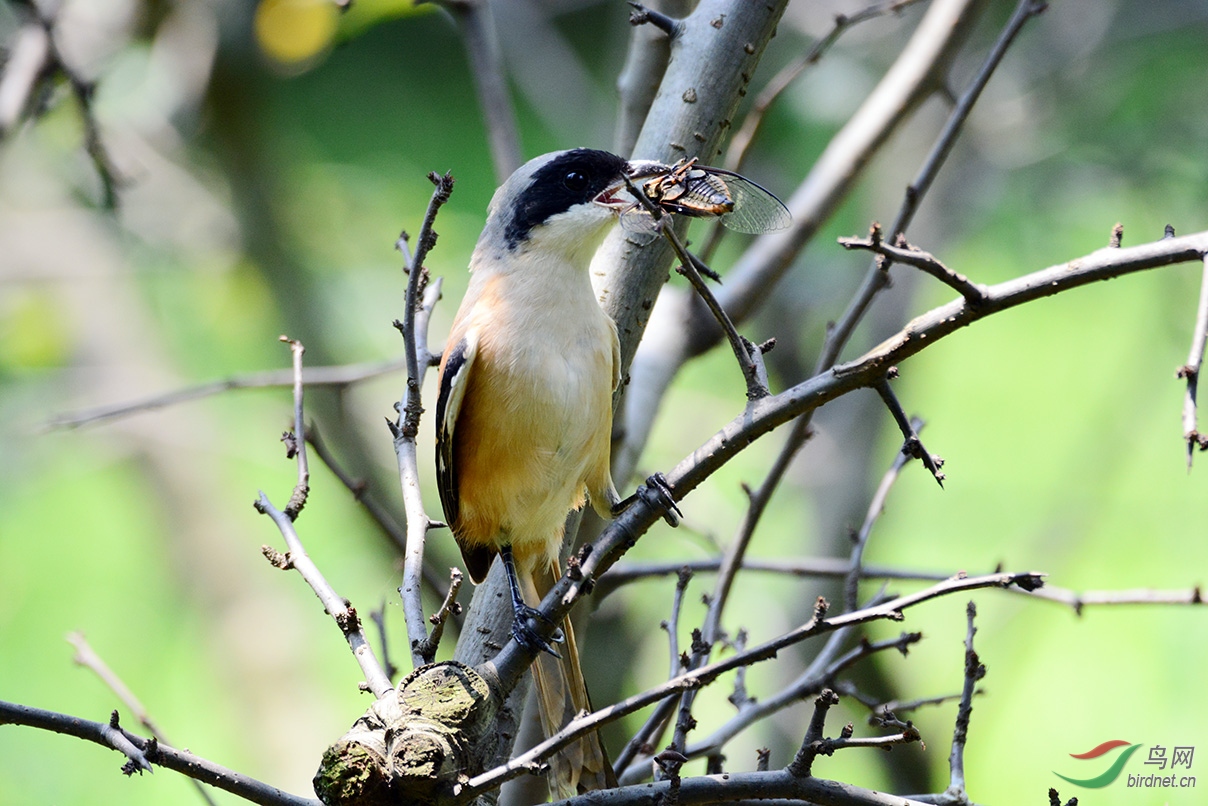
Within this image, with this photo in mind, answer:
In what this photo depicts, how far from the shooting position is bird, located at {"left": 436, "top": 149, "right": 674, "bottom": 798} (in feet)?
9.18

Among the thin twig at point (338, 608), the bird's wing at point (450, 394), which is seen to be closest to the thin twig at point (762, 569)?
the bird's wing at point (450, 394)

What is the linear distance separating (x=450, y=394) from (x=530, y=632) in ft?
2.91

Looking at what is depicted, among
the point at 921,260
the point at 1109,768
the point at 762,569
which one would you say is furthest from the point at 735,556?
the point at 1109,768

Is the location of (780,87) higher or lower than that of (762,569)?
higher

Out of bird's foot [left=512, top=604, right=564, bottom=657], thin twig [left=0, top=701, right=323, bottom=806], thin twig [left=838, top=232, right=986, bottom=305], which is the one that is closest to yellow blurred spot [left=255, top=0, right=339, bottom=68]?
bird's foot [left=512, top=604, right=564, bottom=657]

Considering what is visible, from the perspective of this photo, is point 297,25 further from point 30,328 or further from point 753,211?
point 30,328

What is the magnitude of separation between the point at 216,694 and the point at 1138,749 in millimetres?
5385

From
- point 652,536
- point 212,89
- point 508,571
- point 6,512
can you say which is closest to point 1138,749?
point 508,571

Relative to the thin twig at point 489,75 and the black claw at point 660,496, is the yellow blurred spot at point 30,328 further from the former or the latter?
the black claw at point 660,496

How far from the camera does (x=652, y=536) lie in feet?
20.3

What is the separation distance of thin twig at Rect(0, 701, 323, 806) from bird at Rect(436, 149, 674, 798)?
44.1 inches

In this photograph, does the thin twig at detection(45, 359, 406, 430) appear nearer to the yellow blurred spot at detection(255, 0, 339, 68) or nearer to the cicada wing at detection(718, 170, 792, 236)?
the cicada wing at detection(718, 170, 792, 236)

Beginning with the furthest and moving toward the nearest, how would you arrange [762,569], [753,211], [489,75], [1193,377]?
[489,75] → [762,569] → [753,211] → [1193,377]

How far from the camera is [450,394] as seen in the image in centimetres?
286
